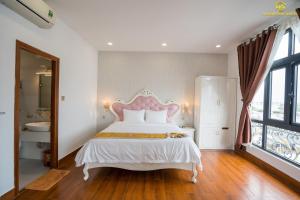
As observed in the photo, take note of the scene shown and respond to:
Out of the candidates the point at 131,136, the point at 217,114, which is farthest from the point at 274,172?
the point at 131,136

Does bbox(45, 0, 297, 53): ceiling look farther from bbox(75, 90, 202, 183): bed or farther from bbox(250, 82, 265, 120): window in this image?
bbox(75, 90, 202, 183): bed

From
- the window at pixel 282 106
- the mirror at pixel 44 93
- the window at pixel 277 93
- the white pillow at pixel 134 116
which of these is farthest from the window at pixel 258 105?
the mirror at pixel 44 93

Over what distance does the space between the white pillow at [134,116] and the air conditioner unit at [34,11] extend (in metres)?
2.57

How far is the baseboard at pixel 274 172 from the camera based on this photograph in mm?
2361

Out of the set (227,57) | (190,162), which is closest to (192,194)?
(190,162)

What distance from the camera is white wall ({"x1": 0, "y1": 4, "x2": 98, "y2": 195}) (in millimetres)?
1854

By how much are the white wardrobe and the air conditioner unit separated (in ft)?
11.1

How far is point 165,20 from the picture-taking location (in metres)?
2.71

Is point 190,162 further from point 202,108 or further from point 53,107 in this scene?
point 53,107

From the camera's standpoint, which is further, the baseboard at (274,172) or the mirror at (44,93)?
the mirror at (44,93)

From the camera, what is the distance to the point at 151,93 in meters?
4.60

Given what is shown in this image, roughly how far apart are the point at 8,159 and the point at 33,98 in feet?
6.17

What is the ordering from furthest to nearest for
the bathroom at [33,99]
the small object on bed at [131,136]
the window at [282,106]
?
the bathroom at [33,99] → the small object on bed at [131,136] → the window at [282,106]

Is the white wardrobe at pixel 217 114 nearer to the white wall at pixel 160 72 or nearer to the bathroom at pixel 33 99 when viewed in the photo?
the white wall at pixel 160 72
